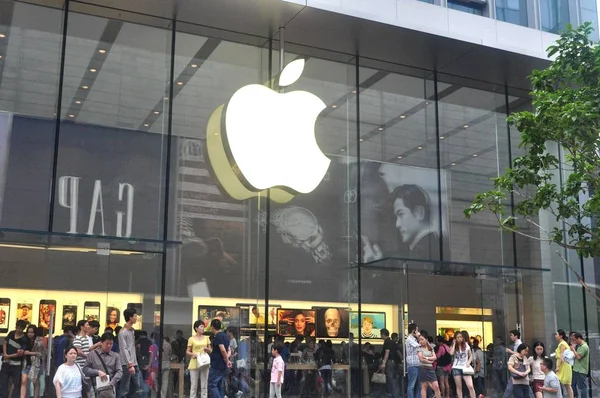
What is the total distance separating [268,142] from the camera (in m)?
14.3

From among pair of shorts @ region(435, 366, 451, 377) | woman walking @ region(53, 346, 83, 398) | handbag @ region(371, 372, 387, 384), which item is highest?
woman walking @ region(53, 346, 83, 398)

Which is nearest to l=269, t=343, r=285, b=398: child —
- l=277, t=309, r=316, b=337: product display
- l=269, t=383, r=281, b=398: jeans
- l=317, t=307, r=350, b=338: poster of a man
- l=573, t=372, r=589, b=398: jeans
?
l=269, t=383, r=281, b=398: jeans

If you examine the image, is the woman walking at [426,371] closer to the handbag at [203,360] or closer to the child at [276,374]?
the child at [276,374]

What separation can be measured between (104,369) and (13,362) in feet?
7.59

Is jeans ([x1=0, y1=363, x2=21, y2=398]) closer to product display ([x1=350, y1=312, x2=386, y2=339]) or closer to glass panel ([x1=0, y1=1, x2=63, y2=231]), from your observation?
glass panel ([x1=0, y1=1, x2=63, y2=231])

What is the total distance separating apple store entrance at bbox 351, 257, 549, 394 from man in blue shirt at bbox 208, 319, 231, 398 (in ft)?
10.6

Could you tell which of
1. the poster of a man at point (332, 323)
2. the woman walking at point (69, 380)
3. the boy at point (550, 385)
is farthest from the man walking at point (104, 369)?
the boy at point (550, 385)

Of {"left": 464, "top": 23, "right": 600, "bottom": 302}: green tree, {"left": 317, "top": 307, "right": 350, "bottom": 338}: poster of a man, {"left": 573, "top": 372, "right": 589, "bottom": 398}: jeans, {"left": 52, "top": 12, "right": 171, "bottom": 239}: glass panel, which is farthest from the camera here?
{"left": 573, "top": 372, "right": 589, "bottom": 398}: jeans

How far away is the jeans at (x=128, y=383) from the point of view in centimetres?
1182

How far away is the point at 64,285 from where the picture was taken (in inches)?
486

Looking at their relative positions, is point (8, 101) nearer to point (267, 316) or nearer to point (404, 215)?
point (267, 316)

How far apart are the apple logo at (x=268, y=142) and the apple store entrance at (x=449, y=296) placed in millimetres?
2288

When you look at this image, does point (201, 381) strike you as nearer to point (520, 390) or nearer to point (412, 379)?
point (412, 379)

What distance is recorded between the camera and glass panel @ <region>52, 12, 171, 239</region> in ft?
41.4
